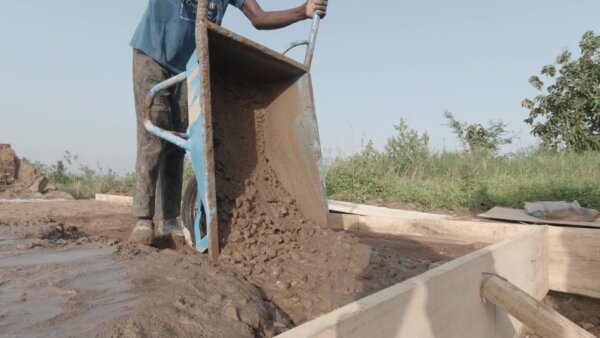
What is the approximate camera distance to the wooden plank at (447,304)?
1.07m

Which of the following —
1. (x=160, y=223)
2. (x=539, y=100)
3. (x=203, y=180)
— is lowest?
(x=160, y=223)

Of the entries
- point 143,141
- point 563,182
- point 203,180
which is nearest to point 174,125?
point 143,141

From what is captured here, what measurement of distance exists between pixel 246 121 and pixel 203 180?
29.3 inches

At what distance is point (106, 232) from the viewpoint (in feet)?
10.7

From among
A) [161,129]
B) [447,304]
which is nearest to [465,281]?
[447,304]

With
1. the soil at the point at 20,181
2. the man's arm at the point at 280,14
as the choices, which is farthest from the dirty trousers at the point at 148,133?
the soil at the point at 20,181

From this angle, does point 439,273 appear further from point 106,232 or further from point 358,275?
point 106,232

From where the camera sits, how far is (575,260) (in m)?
2.59

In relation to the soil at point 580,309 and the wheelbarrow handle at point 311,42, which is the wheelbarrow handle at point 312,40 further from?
the soil at point 580,309

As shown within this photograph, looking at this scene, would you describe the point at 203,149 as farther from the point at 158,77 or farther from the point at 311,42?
the point at 311,42

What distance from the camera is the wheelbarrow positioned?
2.31 meters

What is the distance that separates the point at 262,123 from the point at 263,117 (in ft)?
0.15

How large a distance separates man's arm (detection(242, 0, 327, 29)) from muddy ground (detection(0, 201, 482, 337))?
167cm

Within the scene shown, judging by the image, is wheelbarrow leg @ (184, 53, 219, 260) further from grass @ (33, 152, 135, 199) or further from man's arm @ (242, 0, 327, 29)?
grass @ (33, 152, 135, 199)
